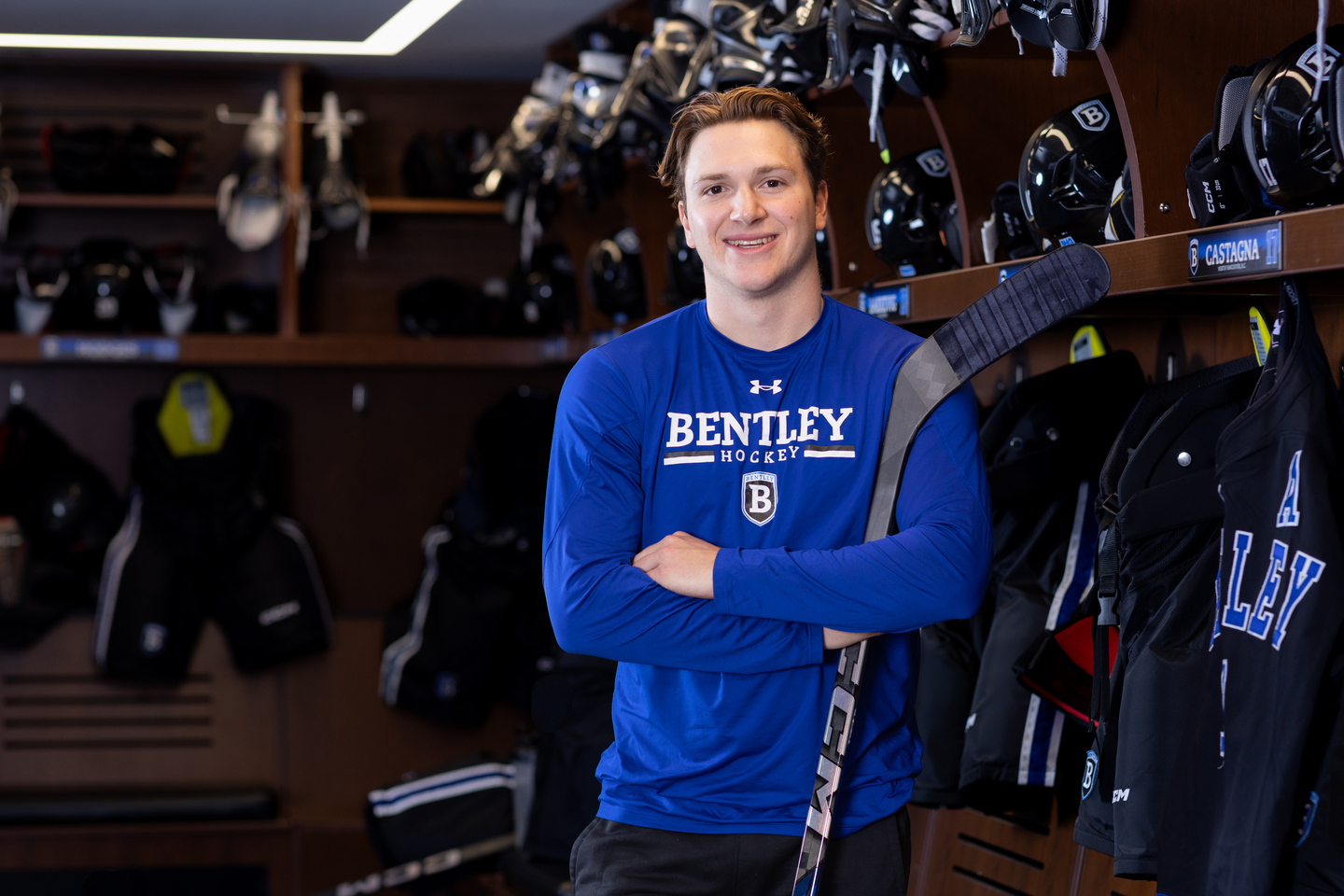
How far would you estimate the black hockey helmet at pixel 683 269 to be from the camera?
345 centimetres

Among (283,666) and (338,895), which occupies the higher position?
(283,666)

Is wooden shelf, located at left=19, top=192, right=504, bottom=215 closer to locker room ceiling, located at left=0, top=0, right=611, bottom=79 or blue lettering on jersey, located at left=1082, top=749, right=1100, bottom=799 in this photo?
locker room ceiling, located at left=0, top=0, right=611, bottom=79

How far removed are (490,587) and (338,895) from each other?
1209 mm

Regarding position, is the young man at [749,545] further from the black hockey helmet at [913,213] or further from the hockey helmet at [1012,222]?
the black hockey helmet at [913,213]

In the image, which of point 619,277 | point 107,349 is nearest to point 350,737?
point 107,349

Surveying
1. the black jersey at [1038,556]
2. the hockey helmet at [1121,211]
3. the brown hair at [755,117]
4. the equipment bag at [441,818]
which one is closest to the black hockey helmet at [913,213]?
the black jersey at [1038,556]

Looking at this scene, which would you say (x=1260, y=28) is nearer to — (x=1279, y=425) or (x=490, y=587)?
(x=1279, y=425)

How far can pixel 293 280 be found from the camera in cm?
481

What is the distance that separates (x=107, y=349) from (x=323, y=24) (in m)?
1.31

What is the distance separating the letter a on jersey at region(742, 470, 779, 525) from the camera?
158 cm

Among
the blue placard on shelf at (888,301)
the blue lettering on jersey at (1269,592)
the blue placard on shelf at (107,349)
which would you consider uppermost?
the blue placard on shelf at (107,349)

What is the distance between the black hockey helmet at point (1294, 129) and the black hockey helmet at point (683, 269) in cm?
188

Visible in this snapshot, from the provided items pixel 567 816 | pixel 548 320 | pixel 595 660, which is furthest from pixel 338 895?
pixel 548 320

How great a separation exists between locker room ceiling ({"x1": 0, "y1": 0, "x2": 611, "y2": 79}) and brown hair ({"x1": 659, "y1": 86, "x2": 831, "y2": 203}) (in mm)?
2509
